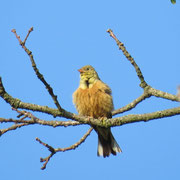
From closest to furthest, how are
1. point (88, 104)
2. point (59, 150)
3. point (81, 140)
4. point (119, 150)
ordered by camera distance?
point (59, 150) < point (81, 140) < point (88, 104) < point (119, 150)

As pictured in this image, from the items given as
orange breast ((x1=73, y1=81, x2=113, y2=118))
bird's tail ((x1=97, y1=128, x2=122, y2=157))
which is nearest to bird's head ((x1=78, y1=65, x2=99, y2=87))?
orange breast ((x1=73, y1=81, x2=113, y2=118))

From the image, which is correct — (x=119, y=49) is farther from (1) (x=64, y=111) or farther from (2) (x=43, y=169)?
(2) (x=43, y=169)

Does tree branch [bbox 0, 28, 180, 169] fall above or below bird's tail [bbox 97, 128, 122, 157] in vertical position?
below

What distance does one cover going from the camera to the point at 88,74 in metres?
7.48

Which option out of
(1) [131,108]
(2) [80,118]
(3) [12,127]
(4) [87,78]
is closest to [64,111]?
(2) [80,118]

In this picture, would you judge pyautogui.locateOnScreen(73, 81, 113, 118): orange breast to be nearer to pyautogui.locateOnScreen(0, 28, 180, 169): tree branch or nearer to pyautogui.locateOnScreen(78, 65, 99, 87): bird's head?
pyautogui.locateOnScreen(78, 65, 99, 87): bird's head

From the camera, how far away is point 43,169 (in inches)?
171

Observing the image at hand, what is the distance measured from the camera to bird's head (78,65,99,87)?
7.32m

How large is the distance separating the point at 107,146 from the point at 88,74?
165cm

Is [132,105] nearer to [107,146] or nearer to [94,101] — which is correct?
[94,101]

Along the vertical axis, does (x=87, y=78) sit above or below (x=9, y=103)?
above

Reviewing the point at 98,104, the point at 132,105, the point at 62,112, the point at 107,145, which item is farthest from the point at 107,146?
the point at 62,112

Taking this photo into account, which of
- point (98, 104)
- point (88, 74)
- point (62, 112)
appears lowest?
point (62, 112)

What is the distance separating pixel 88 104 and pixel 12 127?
2.17 meters
